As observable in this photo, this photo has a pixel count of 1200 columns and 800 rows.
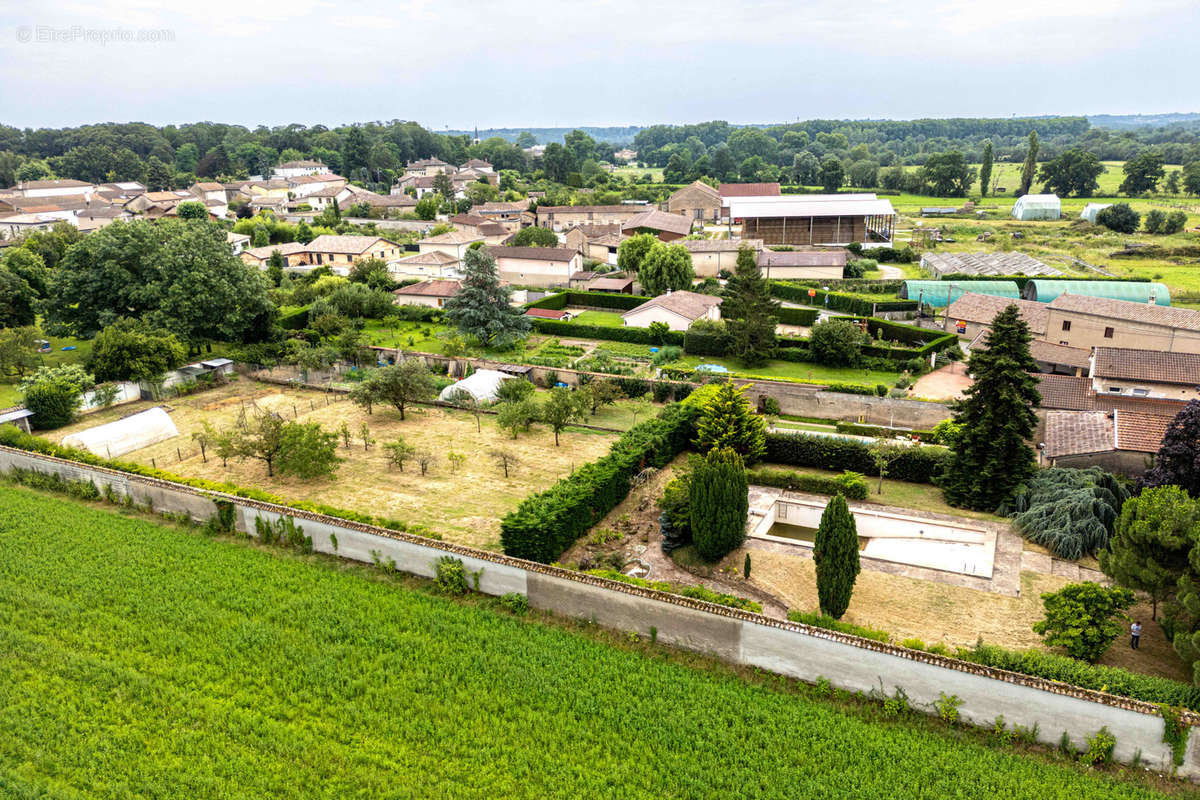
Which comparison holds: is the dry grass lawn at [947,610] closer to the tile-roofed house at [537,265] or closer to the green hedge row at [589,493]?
the green hedge row at [589,493]

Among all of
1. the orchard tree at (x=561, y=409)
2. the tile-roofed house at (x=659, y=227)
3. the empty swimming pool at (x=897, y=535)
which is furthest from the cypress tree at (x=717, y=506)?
the tile-roofed house at (x=659, y=227)

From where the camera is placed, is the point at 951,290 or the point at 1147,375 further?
the point at 951,290

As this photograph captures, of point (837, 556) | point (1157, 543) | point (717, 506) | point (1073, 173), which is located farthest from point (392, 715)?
point (1073, 173)

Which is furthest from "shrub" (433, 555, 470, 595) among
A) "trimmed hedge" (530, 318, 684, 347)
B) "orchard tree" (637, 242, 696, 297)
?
"orchard tree" (637, 242, 696, 297)

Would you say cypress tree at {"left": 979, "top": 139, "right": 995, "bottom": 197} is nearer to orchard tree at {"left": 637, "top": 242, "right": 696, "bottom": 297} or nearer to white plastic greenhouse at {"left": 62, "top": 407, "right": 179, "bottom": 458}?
orchard tree at {"left": 637, "top": 242, "right": 696, "bottom": 297}

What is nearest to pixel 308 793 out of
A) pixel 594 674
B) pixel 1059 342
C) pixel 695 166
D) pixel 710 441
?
pixel 594 674

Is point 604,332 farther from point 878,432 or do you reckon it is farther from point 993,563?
point 993,563

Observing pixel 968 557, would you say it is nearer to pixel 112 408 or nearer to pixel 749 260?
pixel 749 260
